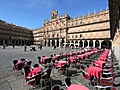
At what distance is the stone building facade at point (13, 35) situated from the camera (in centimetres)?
6806

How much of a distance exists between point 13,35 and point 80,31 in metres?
39.0

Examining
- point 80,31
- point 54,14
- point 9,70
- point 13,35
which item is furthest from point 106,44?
point 13,35

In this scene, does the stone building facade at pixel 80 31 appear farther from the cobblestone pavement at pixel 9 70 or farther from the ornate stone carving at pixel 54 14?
the cobblestone pavement at pixel 9 70

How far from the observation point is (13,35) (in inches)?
2906

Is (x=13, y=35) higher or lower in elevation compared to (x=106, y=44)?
higher

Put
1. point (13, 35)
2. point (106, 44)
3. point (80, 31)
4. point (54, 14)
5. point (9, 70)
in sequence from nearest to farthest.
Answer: point (9, 70) → point (106, 44) → point (80, 31) → point (54, 14) → point (13, 35)

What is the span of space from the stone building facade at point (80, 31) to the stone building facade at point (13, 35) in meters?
13.6

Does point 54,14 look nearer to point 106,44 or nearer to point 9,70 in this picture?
point 106,44

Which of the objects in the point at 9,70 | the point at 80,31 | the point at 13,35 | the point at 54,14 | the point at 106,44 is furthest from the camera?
the point at 13,35

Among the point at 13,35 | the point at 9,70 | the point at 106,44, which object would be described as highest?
the point at 13,35

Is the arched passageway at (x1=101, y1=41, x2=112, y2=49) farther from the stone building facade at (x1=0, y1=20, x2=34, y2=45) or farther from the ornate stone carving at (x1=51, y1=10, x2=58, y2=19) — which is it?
the stone building facade at (x1=0, y1=20, x2=34, y2=45)

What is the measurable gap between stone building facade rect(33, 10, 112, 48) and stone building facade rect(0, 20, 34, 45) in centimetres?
1358

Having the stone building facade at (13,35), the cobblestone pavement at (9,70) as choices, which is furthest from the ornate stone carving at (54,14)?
the cobblestone pavement at (9,70)

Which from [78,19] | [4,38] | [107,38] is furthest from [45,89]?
[4,38]
